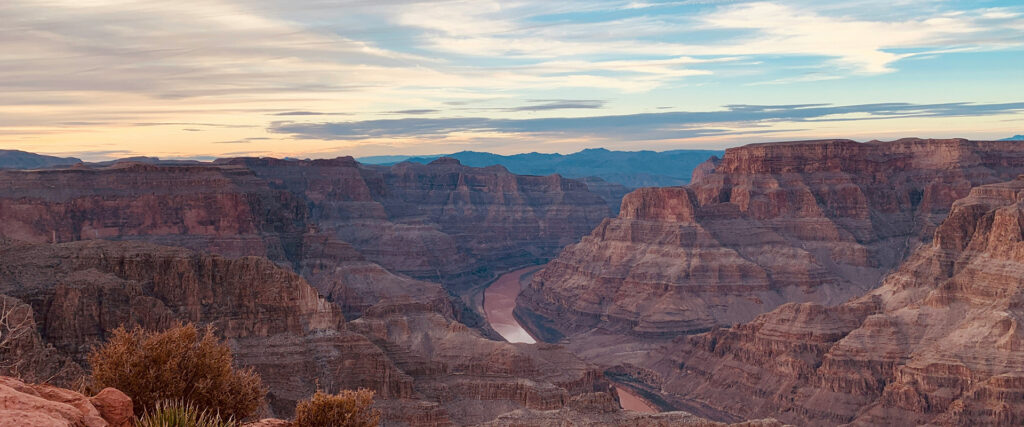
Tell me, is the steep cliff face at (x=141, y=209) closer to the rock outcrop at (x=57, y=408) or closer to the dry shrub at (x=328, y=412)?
the dry shrub at (x=328, y=412)

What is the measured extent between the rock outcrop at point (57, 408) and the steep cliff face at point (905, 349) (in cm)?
6726

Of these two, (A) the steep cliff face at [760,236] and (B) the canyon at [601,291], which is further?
(A) the steep cliff face at [760,236]

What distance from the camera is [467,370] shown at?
2886 inches

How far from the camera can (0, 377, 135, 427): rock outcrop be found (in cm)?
1842

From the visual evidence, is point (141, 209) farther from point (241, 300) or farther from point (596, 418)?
point (596, 418)

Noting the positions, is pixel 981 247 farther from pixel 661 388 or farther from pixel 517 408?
pixel 517 408

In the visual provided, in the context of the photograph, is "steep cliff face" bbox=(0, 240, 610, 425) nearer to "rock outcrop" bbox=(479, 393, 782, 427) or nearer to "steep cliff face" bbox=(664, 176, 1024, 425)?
"rock outcrop" bbox=(479, 393, 782, 427)

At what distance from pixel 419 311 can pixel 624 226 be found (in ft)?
248

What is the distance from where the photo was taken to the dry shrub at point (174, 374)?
88.4ft

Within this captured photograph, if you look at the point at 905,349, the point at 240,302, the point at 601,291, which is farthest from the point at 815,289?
the point at 240,302

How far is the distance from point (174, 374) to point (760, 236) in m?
126

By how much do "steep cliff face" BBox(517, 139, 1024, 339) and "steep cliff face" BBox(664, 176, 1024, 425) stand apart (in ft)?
75.9

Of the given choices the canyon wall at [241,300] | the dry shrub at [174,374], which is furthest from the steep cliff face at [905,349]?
the dry shrub at [174,374]

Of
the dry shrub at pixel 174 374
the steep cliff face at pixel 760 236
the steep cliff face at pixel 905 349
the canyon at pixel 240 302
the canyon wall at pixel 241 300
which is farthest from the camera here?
the steep cliff face at pixel 760 236
